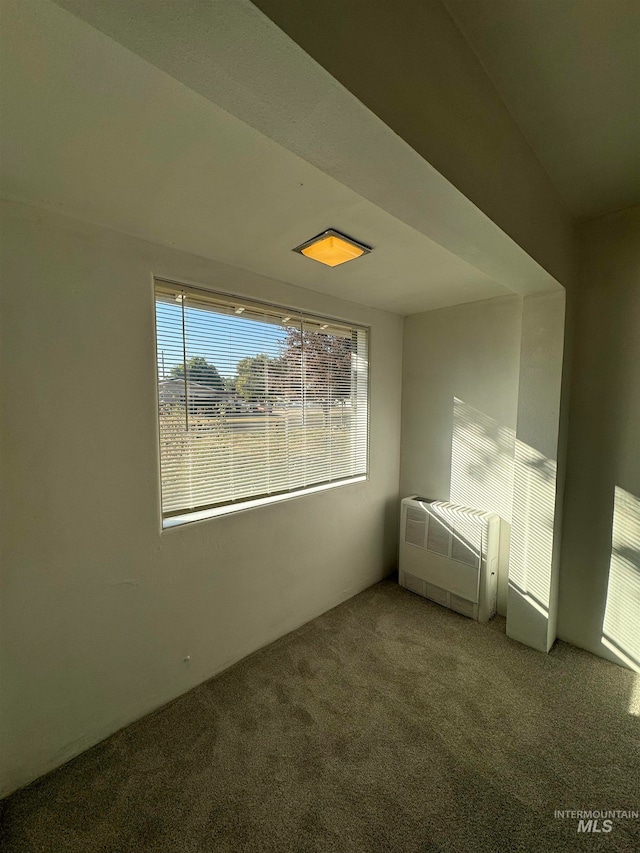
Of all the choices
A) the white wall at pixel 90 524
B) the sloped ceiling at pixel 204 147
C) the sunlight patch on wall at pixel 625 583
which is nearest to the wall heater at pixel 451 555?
the sunlight patch on wall at pixel 625 583

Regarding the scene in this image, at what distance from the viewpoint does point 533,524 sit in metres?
2.10

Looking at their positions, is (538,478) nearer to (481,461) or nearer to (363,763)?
(481,461)

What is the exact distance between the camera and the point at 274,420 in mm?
2209

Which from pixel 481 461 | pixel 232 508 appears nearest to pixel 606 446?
pixel 481 461

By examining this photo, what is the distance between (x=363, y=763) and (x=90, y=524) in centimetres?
161

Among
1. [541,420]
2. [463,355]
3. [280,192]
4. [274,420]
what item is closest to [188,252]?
[280,192]

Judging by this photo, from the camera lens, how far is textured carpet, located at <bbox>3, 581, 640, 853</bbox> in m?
1.23

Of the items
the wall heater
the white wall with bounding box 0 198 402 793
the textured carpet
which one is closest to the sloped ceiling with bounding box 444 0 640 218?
the white wall with bounding box 0 198 402 793

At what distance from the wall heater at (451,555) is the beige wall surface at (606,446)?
0.48 m

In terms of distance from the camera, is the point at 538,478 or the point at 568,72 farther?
the point at 538,478

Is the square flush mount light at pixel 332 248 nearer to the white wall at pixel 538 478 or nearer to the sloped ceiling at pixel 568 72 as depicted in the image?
the sloped ceiling at pixel 568 72

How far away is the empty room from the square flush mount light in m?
0.02

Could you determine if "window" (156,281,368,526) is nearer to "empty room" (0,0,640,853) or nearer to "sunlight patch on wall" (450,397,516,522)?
"empty room" (0,0,640,853)

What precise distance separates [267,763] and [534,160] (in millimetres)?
2848
